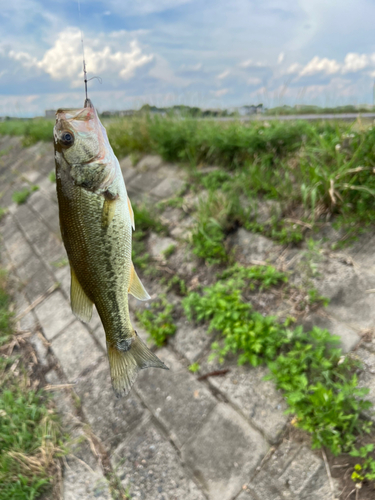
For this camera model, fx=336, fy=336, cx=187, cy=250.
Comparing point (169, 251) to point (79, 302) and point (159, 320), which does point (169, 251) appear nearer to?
point (159, 320)

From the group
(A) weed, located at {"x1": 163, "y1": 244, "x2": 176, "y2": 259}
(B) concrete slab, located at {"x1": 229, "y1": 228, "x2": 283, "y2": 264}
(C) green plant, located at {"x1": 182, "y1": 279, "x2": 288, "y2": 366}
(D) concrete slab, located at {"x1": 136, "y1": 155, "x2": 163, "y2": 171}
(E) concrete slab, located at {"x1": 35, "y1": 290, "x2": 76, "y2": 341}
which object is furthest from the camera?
(D) concrete slab, located at {"x1": 136, "y1": 155, "x2": 163, "y2": 171}

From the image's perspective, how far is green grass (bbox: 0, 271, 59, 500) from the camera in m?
2.35

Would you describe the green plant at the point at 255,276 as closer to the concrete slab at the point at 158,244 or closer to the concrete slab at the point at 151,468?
the concrete slab at the point at 158,244

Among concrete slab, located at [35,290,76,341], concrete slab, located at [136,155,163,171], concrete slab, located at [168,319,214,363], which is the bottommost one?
concrete slab, located at [35,290,76,341]

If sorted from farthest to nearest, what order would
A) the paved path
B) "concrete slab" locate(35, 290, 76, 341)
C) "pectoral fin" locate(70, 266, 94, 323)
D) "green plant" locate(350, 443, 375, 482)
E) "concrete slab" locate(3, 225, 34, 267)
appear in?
"concrete slab" locate(3, 225, 34, 267), "concrete slab" locate(35, 290, 76, 341), the paved path, "green plant" locate(350, 443, 375, 482), "pectoral fin" locate(70, 266, 94, 323)

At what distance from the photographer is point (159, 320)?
300 cm

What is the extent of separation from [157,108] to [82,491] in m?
5.24

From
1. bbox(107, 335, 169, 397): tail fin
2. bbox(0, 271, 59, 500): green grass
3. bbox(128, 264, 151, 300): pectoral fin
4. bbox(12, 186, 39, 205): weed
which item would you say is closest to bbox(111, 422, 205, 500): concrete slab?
bbox(0, 271, 59, 500): green grass

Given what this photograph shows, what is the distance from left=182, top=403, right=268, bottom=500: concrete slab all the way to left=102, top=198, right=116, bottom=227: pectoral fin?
1.76 m

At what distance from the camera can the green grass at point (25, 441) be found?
2354 mm

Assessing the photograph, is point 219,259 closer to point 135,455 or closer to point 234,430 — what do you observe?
point 234,430

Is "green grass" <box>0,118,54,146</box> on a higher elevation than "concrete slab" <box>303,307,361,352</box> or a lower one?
higher

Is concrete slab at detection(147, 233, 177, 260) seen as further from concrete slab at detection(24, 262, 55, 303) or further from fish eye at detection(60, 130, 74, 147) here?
fish eye at detection(60, 130, 74, 147)

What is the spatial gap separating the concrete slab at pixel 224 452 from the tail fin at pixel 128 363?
1.25 metres
